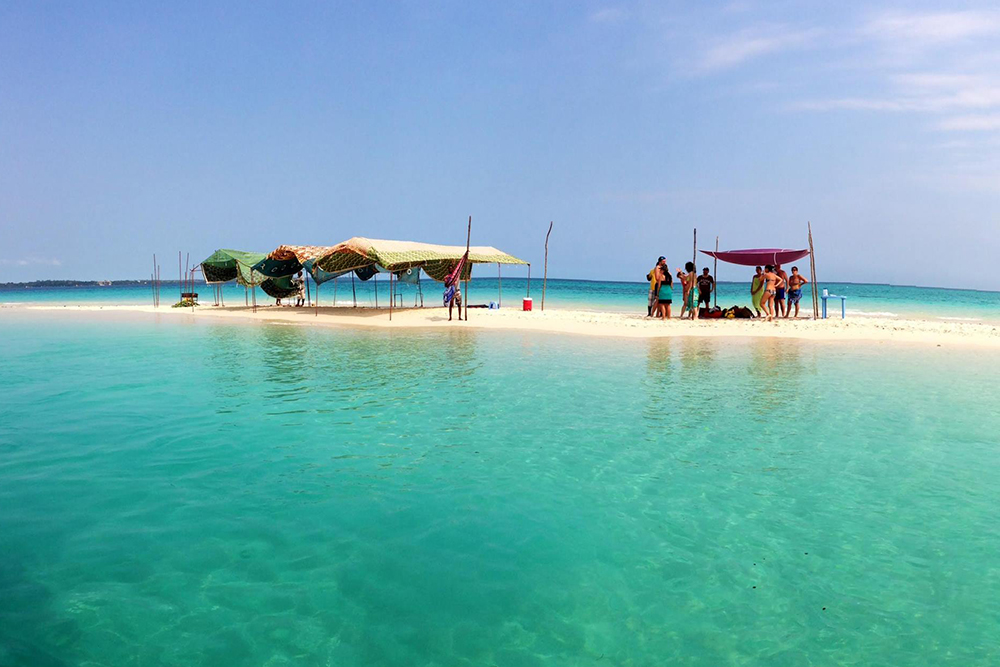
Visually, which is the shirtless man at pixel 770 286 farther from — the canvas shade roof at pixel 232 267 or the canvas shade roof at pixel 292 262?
the canvas shade roof at pixel 232 267

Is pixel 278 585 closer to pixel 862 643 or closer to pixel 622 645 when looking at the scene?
pixel 622 645

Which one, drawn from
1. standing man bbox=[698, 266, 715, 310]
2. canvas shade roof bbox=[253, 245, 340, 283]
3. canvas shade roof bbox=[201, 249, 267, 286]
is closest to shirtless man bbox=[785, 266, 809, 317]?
standing man bbox=[698, 266, 715, 310]

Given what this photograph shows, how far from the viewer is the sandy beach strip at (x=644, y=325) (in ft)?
55.7

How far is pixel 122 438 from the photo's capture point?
677cm

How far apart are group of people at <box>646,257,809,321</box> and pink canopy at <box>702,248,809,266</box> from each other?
304 millimetres

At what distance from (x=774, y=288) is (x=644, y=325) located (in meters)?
4.47

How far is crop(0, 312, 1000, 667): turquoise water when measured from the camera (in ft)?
10.6

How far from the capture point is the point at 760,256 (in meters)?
20.0

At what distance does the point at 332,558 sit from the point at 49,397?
23.3ft

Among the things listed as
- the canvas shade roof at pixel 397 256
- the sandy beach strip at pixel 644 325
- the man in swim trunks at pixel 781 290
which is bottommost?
Result: the sandy beach strip at pixel 644 325

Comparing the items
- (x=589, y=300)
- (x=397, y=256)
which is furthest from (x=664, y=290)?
(x=589, y=300)

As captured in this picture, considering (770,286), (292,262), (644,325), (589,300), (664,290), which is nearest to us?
(644,325)

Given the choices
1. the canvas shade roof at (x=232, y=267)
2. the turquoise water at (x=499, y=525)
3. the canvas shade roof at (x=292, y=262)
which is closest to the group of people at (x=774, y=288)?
the turquoise water at (x=499, y=525)

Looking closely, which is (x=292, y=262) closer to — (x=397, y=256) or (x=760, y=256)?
(x=397, y=256)
